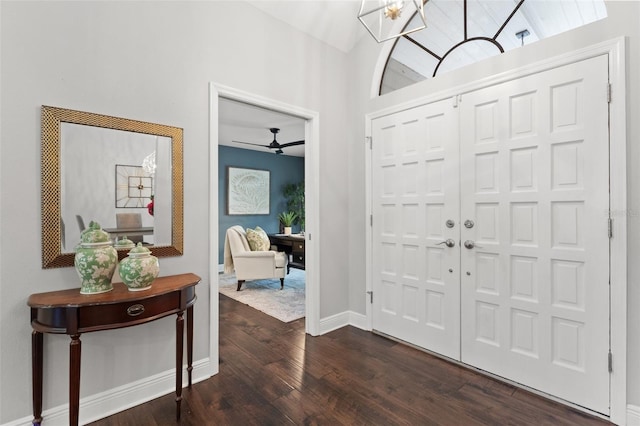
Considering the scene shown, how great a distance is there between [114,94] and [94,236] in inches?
34.9

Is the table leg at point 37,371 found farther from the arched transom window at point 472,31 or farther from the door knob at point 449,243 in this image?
the arched transom window at point 472,31

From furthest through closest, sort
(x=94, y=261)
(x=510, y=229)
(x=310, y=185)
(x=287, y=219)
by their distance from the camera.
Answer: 1. (x=287, y=219)
2. (x=310, y=185)
3. (x=510, y=229)
4. (x=94, y=261)

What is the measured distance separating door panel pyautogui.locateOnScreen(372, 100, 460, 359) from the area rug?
1144 millimetres

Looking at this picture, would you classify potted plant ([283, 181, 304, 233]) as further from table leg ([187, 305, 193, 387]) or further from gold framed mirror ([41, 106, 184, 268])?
table leg ([187, 305, 193, 387])

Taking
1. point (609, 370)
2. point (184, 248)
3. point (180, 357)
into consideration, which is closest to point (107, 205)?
point (184, 248)

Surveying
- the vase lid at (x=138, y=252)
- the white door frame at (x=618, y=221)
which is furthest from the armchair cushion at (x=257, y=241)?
the white door frame at (x=618, y=221)

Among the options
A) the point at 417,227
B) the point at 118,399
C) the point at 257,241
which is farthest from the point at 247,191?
the point at 118,399

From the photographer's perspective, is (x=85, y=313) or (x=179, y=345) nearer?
(x=85, y=313)

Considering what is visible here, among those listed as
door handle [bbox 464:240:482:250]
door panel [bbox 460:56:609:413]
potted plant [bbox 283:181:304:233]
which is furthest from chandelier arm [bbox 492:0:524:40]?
potted plant [bbox 283:181:304:233]

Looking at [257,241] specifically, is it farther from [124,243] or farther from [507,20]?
[507,20]

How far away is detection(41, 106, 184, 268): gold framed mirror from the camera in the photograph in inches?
67.9

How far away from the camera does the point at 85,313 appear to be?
5.04ft

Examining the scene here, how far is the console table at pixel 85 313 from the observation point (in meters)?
1.51

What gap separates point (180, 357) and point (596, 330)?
249 centimetres
